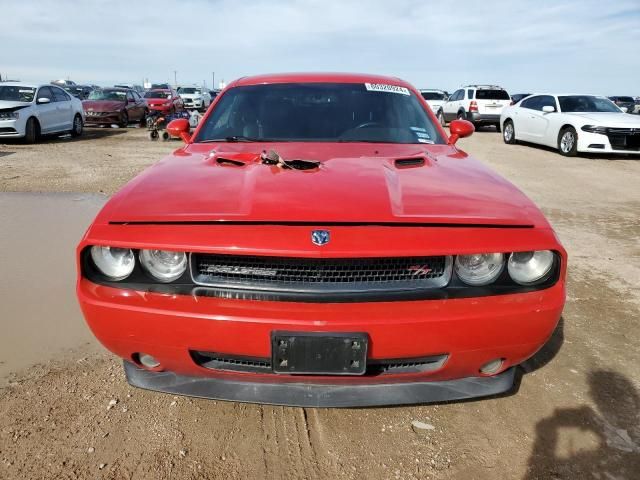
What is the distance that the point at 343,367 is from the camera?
1721 millimetres

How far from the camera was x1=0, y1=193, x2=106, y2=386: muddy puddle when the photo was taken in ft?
9.30

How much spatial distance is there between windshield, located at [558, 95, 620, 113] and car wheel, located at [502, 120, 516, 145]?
1918 mm

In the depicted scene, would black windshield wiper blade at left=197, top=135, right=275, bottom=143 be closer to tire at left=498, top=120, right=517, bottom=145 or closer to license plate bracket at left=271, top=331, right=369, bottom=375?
license plate bracket at left=271, top=331, right=369, bottom=375

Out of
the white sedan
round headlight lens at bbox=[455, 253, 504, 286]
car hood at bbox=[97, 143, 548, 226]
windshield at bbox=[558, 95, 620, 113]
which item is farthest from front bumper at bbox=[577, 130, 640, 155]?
round headlight lens at bbox=[455, 253, 504, 286]

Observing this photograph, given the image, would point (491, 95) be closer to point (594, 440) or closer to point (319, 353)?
point (594, 440)

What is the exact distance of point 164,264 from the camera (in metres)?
1.85

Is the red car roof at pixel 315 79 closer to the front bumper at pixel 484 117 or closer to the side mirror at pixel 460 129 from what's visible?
the side mirror at pixel 460 129

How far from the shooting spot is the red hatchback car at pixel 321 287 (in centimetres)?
168

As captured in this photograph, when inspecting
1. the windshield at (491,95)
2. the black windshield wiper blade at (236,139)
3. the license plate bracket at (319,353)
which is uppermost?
the windshield at (491,95)

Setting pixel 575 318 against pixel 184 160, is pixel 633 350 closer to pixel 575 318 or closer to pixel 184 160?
pixel 575 318

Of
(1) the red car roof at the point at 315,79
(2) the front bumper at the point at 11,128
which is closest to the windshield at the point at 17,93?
(2) the front bumper at the point at 11,128

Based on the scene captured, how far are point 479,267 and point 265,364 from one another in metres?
0.88

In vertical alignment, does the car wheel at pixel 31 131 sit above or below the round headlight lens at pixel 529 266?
below

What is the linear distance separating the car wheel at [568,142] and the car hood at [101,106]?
14.9m
